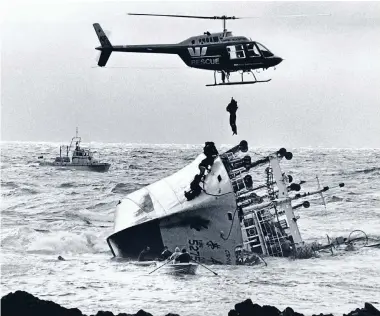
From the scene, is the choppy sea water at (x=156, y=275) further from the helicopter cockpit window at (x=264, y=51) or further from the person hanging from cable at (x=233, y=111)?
the helicopter cockpit window at (x=264, y=51)

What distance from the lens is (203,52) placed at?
25609 mm

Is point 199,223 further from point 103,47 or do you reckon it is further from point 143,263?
point 103,47

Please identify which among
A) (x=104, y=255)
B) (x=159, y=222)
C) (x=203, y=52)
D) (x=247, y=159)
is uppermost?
(x=203, y=52)

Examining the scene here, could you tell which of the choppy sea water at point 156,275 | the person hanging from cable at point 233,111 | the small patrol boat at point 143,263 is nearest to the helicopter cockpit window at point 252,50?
the person hanging from cable at point 233,111

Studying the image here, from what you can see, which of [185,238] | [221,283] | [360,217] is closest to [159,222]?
[185,238]

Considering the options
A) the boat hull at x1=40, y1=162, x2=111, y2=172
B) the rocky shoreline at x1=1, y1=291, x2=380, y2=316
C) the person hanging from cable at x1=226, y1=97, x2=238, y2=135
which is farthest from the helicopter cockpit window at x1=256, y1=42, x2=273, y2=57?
the boat hull at x1=40, y1=162, x2=111, y2=172

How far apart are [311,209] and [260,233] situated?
70.3ft

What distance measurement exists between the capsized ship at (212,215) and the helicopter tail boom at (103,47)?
661cm

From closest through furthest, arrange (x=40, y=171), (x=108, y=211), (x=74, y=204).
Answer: (x=108, y=211) → (x=74, y=204) → (x=40, y=171)

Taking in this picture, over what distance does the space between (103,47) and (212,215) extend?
1013cm

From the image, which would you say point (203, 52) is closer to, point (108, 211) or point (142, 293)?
point (142, 293)

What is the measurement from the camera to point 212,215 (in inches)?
905

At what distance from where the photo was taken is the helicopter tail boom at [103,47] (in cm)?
2741

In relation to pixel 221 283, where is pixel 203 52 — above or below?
above
